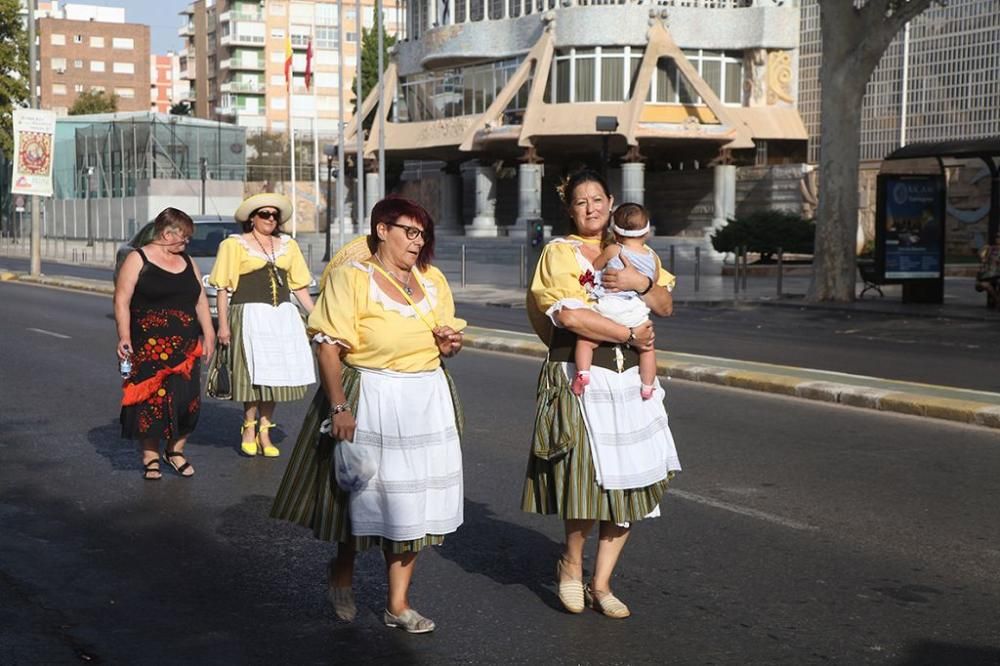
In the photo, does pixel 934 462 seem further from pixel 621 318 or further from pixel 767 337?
pixel 767 337

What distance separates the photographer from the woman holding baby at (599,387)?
5398 mm

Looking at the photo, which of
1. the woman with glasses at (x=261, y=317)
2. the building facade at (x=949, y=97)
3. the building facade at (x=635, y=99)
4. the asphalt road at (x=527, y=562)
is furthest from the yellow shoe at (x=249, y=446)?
the building facade at (x=635, y=99)

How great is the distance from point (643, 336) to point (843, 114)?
1990cm

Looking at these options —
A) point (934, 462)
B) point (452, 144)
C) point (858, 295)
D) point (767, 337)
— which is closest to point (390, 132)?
point (452, 144)

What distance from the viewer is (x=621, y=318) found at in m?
5.40

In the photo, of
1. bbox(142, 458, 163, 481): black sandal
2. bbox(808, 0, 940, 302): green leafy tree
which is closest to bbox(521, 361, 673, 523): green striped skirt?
bbox(142, 458, 163, 481): black sandal

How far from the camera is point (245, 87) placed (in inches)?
4503

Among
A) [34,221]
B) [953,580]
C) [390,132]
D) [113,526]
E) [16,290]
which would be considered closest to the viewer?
[953,580]

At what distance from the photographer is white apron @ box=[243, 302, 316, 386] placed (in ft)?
30.8

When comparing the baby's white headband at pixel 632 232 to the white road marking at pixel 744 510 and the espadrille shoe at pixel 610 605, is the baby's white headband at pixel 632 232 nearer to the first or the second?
the espadrille shoe at pixel 610 605

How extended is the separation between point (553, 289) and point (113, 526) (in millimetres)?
3206

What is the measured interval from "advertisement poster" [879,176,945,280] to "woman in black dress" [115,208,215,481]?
18.4 m

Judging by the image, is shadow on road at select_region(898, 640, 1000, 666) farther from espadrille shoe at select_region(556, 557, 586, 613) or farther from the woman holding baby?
espadrille shoe at select_region(556, 557, 586, 613)

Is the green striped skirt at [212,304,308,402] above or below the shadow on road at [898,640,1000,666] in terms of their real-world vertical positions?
above
